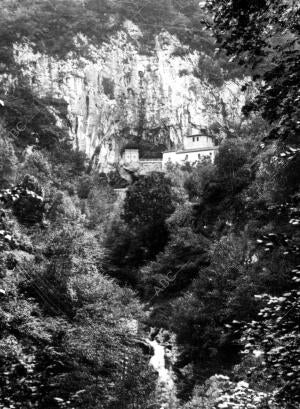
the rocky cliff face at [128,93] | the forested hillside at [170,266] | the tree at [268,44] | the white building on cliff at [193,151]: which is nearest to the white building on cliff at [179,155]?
the white building on cliff at [193,151]

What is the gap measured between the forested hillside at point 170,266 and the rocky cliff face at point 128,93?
26.9ft

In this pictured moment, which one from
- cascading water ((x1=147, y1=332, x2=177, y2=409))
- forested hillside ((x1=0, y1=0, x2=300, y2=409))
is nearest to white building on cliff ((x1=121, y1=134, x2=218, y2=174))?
forested hillside ((x1=0, y1=0, x2=300, y2=409))

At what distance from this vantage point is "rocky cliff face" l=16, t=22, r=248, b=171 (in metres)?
77.2

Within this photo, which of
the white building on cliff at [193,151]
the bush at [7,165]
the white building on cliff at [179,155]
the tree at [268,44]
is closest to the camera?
the tree at [268,44]

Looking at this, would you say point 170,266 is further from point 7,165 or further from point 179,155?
point 179,155

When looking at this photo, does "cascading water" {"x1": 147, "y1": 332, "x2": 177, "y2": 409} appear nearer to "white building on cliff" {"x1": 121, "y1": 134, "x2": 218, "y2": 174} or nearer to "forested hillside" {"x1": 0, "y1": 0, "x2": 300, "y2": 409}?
"forested hillside" {"x1": 0, "y1": 0, "x2": 300, "y2": 409}

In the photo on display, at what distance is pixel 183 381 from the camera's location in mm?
25797

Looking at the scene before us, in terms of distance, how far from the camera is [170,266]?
39.1 meters

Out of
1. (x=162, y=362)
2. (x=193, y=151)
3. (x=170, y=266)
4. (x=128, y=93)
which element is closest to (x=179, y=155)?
(x=193, y=151)

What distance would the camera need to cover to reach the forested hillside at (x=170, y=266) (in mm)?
4902

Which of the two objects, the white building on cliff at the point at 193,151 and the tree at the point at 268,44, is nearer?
the tree at the point at 268,44

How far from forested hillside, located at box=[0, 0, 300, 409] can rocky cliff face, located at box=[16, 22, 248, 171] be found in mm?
8200

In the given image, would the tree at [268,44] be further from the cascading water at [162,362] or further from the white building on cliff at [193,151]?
the white building on cliff at [193,151]

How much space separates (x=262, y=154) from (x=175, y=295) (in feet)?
43.4
